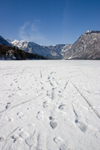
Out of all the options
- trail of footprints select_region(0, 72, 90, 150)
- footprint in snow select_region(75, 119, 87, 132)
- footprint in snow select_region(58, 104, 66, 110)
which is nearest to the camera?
trail of footprints select_region(0, 72, 90, 150)

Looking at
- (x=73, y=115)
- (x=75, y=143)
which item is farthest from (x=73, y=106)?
A: (x=75, y=143)

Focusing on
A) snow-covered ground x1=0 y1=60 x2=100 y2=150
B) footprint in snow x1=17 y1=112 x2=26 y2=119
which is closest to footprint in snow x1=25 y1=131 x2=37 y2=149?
snow-covered ground x1=0 y1=60 x2=100 y2=150

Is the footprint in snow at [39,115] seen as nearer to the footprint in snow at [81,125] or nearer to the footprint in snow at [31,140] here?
the footprint in snow at [31,140]

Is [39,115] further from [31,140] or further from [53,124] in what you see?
[31,140]

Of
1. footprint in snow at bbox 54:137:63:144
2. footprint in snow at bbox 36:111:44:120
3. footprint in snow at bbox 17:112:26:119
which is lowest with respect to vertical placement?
footprint in snow at bbox 17:112:26:119

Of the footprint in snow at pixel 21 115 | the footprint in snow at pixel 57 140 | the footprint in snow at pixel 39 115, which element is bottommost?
the footprint in snow at pixel 21 115

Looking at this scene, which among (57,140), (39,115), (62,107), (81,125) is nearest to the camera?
(57,140)

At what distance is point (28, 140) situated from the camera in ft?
5.72

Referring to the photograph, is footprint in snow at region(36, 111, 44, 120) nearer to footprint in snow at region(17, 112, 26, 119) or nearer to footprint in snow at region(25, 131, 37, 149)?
footprint in snow at region(17, 112, 26, 119)

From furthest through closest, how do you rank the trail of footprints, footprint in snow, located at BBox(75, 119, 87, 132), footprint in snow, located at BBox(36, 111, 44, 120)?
1. footprint in snow, located at BBox(36, 111, 44, 120)
2. footprint in snow, located at BBox(75, 119, 87, 132)
3. the trail of footprints

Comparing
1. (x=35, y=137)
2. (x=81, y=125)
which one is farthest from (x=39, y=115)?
(x=81, y=125)

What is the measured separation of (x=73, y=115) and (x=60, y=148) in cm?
101

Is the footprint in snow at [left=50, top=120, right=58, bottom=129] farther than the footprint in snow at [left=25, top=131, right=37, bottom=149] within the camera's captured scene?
Yes

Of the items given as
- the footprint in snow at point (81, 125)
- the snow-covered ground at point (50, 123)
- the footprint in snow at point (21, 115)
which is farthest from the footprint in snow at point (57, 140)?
the footprint in snow at point (21, 115)
